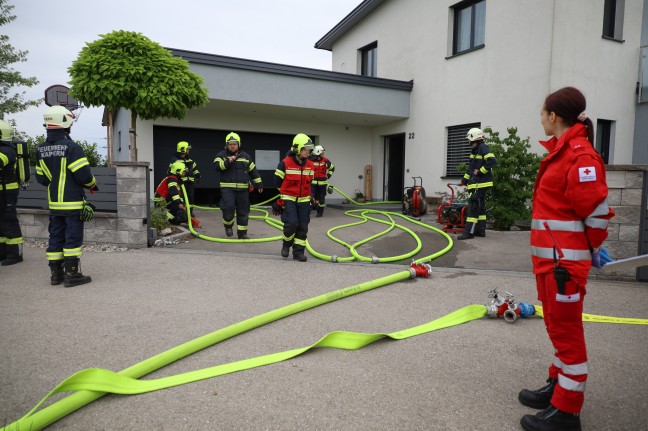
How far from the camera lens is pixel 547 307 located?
8.61ft

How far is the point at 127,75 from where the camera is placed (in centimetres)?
908

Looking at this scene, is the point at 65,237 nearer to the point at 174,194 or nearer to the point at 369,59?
the point at 174,194

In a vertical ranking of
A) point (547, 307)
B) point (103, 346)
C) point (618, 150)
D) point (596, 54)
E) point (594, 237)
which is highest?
point (596, 54)

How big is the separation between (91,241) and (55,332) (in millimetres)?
4521

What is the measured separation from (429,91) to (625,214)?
9849 mm

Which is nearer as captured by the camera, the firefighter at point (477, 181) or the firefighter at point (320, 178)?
the firefighter at point (477, 181)

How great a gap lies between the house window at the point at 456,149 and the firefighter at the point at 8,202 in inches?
444

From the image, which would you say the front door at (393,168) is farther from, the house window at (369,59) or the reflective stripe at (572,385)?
the reflective stripe at (572,385)

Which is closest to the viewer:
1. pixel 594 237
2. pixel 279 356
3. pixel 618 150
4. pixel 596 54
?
pixel 594 237

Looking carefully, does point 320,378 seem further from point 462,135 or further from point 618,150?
point 618,150

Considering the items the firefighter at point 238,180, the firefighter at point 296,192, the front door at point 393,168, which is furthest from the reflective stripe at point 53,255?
the front door at point 393,168

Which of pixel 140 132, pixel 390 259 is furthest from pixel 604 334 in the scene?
pixel 140 132

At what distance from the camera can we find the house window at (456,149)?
13.9 m

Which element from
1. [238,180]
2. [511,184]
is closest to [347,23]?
[511,184]
